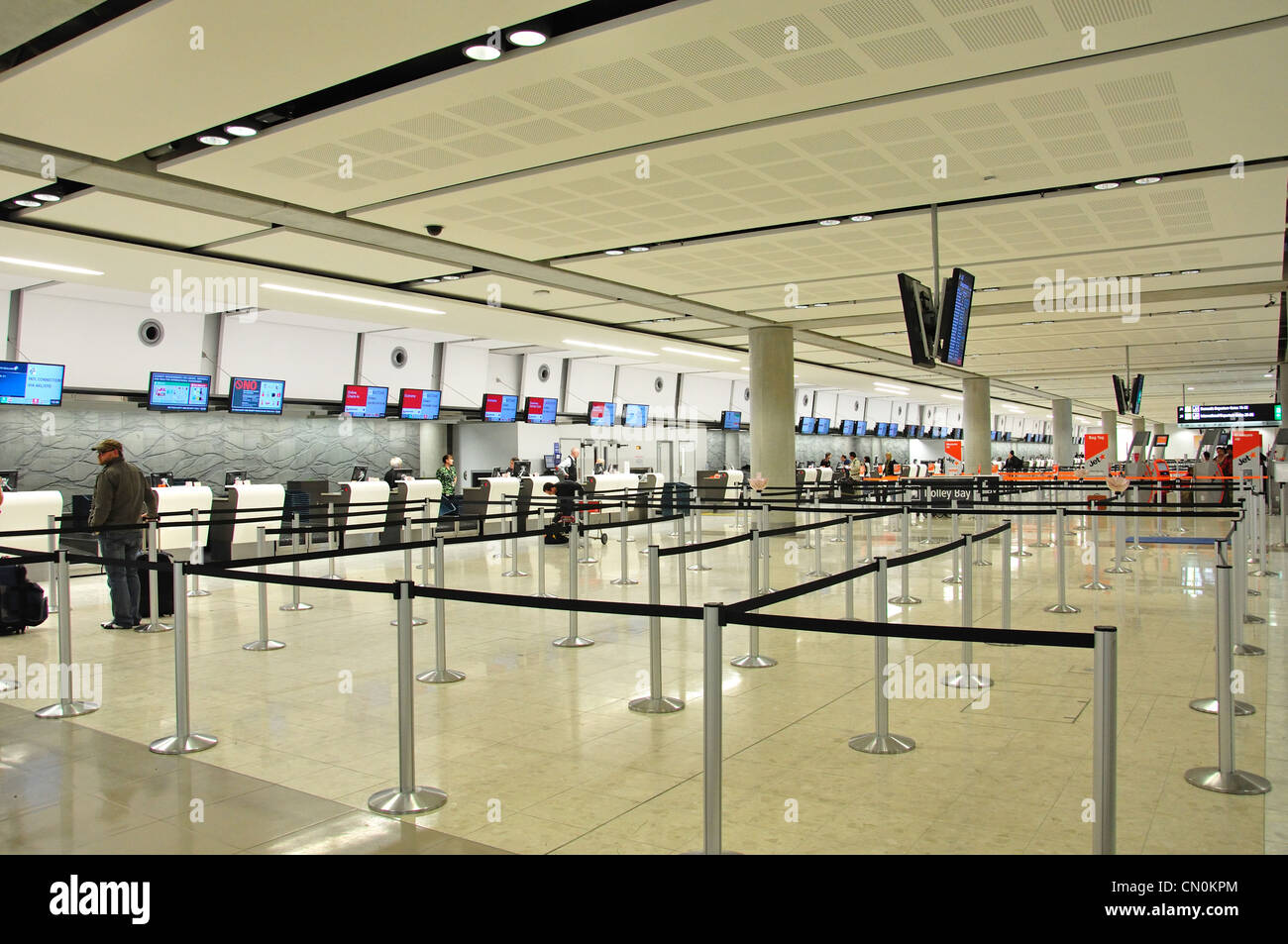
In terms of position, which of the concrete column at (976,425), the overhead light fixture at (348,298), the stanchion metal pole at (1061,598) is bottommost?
the stanchion metal pole at (1061,598)

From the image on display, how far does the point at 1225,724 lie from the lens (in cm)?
407

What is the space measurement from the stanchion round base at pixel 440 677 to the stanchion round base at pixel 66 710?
206 centimetres

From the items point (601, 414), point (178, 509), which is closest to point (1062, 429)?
point (601, 414)

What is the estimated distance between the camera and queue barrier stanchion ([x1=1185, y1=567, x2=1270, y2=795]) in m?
4.01

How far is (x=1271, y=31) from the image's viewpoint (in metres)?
5.64

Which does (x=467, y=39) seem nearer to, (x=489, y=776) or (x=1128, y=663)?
(x=489, y=776)

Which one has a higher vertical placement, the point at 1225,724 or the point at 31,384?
the point at 31,384

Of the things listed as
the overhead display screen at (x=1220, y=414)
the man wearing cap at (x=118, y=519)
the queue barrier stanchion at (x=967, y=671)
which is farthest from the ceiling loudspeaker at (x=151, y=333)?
the overhead display screen at (x=1220, y=414)

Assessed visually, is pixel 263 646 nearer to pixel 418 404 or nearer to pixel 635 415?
pixel 418 404

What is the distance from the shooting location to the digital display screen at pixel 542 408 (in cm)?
2378

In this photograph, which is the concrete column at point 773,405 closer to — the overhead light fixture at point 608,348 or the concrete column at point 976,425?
the overhead light fixture at point 608,348

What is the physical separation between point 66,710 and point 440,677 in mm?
2329
